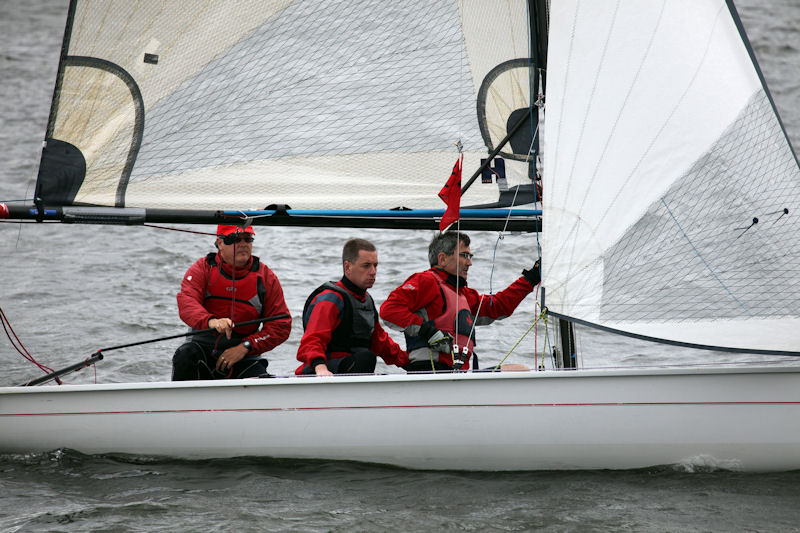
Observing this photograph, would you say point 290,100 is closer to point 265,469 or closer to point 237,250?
point 237,250

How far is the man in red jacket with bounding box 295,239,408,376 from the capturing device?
12.8ft

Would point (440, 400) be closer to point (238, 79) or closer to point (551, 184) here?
point (551, 184)

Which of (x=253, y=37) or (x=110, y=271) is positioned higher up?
(x=253, y=37)

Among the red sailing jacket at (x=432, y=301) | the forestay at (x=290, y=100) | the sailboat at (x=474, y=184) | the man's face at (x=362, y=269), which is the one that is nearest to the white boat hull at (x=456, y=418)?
the sailboat at (x=474, y=184)

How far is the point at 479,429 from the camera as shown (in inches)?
145

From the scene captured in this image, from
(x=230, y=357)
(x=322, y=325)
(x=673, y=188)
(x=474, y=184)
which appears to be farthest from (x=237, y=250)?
(x=673, y=188)

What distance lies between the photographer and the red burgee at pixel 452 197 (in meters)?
3.92

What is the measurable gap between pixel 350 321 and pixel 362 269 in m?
0.23

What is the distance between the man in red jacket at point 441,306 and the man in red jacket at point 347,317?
12 cm

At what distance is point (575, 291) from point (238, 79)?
1.83m

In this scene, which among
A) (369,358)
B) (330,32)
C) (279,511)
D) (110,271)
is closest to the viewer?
(279,511)

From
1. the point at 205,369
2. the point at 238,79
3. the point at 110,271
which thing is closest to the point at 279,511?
the point at 205,369

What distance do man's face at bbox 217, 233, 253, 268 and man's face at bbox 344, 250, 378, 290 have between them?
56 cm

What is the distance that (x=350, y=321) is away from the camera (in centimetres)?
403
